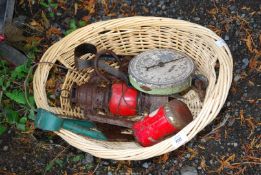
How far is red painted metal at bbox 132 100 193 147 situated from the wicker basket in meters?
0.08

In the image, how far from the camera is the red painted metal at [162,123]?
2.15 m

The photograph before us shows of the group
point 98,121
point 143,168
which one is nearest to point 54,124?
point 98,121

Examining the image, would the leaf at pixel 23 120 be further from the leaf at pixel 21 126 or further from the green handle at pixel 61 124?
the green handle at pixel 61 124

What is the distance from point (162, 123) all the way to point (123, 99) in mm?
286

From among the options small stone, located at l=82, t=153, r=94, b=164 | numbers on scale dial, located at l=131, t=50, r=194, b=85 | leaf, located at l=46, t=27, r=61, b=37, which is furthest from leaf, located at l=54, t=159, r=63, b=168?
leaf, located at l=46, t=27, r=61, b=37

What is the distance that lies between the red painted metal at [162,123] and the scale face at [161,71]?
10 centimetres

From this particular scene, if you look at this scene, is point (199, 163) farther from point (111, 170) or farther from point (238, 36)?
point (238, 36)

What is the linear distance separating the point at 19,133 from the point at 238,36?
1.48 meters

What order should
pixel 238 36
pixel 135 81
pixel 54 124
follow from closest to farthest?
pixel 54 124 → pixel 135 81 → pixel 238 36

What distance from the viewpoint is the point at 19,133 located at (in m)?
2.76

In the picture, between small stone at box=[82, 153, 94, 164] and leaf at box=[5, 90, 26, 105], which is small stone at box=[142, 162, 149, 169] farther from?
leaf at box=[5, 90, 26, 105]

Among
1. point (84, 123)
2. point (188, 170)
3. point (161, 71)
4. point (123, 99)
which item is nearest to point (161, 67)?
point (161, 71)

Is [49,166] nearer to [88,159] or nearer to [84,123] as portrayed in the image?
[88,159]

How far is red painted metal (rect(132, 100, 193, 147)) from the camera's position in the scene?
2.15 metres
